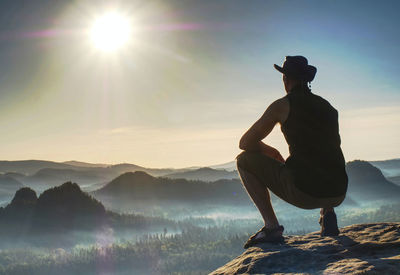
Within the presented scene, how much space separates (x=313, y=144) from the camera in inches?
305

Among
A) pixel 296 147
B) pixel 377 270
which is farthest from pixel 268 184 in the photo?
pixel 377 270

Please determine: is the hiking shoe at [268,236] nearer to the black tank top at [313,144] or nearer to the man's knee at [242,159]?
the black tank top at [313,144]

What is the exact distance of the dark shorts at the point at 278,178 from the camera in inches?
320

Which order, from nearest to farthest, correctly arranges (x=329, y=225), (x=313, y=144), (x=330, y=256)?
(x=330, y=256), (x=313, y=144), (x=329, y=225)

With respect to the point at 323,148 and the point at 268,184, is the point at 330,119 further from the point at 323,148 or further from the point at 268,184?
the point at 268,184

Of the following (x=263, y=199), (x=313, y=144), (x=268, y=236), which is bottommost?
(x=268, y=236)

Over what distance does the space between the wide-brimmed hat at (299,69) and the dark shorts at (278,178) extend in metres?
2.11

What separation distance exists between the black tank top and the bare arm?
174mm

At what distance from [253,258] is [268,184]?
6.37 feet

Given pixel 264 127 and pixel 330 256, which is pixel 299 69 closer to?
pixel 264 127

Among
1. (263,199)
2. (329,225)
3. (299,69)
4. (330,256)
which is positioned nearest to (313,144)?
(299,69)

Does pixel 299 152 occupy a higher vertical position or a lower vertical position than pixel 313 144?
lower

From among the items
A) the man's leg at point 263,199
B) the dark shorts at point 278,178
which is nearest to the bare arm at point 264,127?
the dark shorts at point 278,178

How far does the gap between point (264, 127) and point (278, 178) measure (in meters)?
1.28
